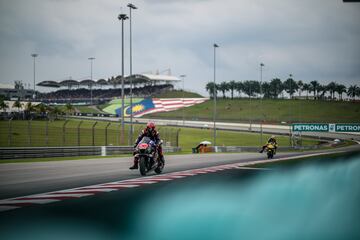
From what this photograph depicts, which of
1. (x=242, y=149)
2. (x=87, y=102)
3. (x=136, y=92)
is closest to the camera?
(x=242, y=149)

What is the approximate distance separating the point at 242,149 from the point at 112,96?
102 m

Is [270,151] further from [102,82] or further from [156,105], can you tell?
[102,82]

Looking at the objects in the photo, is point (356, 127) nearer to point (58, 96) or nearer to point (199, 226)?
point (199, 226)

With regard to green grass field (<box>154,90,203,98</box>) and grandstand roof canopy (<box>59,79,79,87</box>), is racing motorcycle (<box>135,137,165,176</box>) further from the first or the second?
grandstand roof canopy (<box>59,79,79,87</box>)

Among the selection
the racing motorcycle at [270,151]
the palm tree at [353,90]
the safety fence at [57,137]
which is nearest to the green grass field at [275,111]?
the palm tree at [353,90]

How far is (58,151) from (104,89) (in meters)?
133

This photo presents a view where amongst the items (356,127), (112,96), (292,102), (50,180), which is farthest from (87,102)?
(50,180)

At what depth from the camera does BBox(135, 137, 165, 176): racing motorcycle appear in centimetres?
1466

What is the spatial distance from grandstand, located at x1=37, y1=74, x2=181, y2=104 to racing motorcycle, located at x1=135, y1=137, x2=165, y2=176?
12671 centimetres

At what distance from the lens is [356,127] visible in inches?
2790

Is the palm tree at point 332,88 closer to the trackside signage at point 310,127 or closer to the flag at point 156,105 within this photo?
the flag at point 156,105

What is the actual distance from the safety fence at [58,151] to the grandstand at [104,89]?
363 ft

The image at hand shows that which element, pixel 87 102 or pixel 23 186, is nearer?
pixel 23 186

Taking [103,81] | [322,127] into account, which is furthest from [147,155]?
[103,81]
